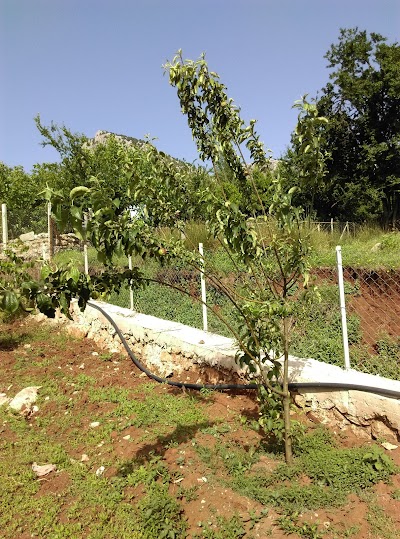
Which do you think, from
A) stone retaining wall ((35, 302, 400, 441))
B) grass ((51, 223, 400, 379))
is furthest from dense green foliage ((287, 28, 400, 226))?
stone retaining wall ((35, 302, 400, 441))

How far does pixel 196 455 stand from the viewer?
292cm

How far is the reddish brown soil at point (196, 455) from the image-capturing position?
2244 millimetres

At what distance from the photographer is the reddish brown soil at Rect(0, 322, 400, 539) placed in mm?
2244

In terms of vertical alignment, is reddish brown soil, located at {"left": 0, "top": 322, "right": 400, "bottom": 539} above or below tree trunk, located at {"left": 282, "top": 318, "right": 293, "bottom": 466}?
below

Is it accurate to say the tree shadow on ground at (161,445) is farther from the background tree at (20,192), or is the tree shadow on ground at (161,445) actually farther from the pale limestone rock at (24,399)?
the background tree at (20,192)

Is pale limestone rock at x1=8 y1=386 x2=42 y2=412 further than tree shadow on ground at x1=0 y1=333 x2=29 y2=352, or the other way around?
tree shadow on ground at x1=0 y1=333 x2=29 y2=352

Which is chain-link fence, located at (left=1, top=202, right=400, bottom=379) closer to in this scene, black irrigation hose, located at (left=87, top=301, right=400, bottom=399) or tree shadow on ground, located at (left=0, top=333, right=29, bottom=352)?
black irrigation hose, located at (left=87, top=301, right=400, bottom=399)

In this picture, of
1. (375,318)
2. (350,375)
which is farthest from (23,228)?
(350,375)

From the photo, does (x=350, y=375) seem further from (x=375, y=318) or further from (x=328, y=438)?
(x=375, y=318)

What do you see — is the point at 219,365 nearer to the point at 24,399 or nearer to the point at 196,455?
the point at 196,455

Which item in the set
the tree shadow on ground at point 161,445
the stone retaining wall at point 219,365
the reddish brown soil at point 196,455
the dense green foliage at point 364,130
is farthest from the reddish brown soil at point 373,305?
the dense green foliage at point 364,130

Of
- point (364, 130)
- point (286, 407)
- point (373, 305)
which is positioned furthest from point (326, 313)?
point (364, 130)

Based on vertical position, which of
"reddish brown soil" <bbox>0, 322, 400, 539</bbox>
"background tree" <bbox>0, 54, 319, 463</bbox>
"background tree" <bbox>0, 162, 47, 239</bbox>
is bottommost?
"reddish brown soil" <bbox>0, 322, 400, 539</bbox>

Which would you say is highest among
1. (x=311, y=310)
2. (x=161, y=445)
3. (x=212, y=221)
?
(x=212, y=221)
